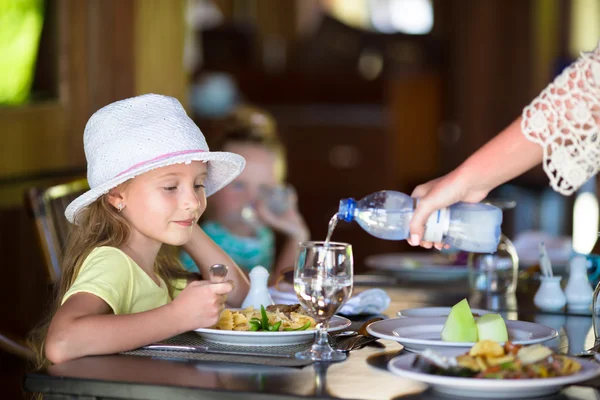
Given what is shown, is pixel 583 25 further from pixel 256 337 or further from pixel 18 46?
pixel 256 337

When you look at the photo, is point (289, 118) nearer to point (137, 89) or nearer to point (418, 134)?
point (418, 134)

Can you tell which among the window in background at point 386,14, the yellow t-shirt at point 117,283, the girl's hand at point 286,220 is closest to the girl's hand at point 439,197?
the yellow t-shirt at point 117,283

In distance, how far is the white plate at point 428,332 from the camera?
4.82 ft

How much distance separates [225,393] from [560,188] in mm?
715

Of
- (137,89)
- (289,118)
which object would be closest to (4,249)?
(137,89)

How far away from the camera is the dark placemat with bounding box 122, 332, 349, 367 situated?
1.43 metres

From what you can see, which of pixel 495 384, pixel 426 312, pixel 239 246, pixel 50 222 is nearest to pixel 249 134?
pixel 239 246

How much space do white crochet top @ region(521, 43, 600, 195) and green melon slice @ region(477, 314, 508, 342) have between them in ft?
0.94

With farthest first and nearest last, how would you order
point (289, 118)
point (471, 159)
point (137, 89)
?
point (289, 118) → point (137, 89) → point (471, 159)

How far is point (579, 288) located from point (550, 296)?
0.30 ft

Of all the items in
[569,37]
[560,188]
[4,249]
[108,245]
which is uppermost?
[569,37]

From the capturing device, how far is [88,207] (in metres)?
1.84

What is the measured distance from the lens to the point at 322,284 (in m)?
1.48

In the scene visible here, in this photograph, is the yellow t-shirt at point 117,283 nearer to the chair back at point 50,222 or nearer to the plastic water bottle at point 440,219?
the plastic water bottle at point 440,219
